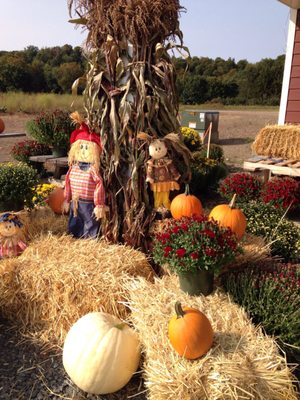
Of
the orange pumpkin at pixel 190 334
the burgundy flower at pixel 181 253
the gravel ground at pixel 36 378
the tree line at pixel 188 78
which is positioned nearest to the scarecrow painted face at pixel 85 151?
the burgundy flower at pixel 181 253

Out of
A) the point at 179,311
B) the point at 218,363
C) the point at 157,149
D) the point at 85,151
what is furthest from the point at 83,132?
the point at 218,363

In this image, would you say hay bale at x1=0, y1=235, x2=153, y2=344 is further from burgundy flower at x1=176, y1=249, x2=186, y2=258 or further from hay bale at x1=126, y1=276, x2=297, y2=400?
burgundy flower at x1=176, y1=249, x2=186, y2=258

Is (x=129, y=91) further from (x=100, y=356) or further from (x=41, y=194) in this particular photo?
(x=41, y=194)

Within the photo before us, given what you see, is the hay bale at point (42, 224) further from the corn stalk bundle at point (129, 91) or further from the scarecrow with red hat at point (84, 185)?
the corn stalk bundle at point (129, 91)

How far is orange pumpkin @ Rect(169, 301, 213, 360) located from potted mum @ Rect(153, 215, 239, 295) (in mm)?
408

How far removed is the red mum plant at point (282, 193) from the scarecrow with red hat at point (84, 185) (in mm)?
3073

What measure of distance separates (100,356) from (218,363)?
74cm

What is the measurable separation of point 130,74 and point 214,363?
2.45 m

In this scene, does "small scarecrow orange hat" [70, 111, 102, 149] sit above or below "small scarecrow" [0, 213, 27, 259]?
above

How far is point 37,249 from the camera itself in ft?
11.1

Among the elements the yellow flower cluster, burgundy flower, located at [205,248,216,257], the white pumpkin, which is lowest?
the white pumpkin

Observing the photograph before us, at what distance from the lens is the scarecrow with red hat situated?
3516mm

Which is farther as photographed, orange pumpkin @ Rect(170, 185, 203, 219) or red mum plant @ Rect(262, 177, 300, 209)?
red mum plant @ Rect(262, 177, 300, 209)

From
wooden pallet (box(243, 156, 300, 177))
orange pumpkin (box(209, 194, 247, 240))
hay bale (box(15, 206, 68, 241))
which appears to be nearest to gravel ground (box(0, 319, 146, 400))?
hay bale (box(15, 206, 68, 241))
